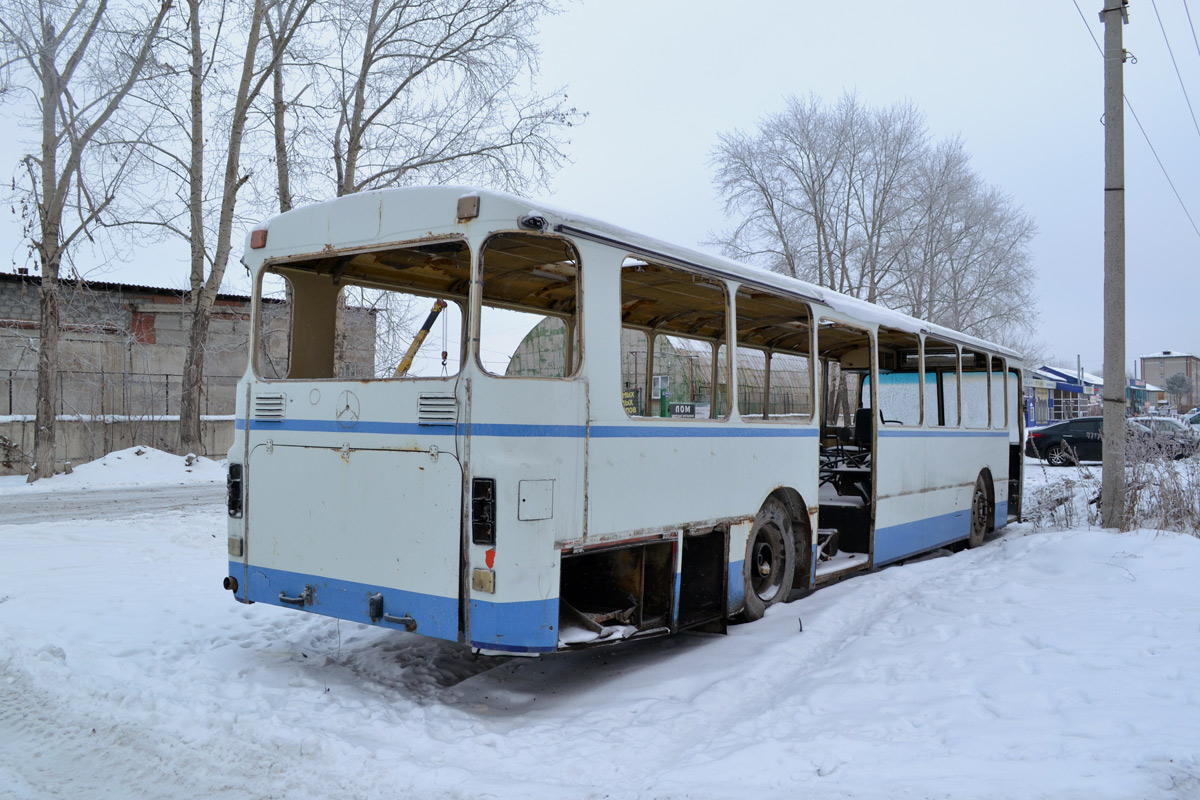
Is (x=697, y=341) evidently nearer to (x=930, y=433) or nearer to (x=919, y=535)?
(x=930, y=433)

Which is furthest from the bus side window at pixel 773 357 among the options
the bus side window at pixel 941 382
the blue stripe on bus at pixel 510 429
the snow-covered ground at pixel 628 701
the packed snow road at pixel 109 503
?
the packed snow road at pixel 109 503

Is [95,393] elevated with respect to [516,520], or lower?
elevated

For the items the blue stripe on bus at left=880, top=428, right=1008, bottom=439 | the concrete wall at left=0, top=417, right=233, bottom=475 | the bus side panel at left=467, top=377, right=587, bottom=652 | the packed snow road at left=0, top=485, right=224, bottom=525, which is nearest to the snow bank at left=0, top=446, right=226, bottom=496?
the concrete wall at left=0, top=417, right=233, bottom=475

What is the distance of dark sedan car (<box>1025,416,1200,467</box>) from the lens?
1209 centimetres

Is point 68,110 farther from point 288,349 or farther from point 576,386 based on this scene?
point 576,386

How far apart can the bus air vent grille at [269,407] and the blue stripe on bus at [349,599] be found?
974 millimetres

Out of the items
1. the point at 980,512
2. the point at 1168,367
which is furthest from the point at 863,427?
the point at 1168,367

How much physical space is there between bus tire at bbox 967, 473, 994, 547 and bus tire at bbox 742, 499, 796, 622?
5055mm

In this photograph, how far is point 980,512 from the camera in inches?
473

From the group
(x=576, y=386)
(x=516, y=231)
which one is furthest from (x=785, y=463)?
(x=516, y=231)

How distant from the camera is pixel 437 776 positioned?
4.07 m

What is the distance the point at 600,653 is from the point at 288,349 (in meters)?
3.09

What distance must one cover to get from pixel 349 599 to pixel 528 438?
1.56 metres

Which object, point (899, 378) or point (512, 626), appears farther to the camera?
point (899, 378)
